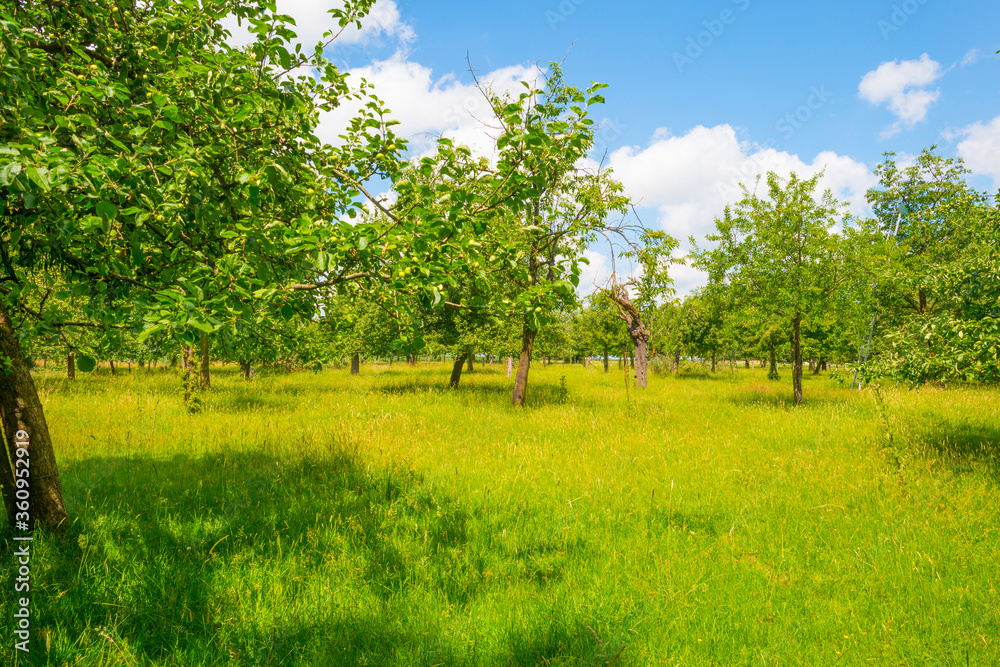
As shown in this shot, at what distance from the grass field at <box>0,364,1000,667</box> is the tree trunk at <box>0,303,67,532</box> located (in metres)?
0.39

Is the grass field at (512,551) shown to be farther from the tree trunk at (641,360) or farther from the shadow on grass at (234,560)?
the tree trunk at (641,360)

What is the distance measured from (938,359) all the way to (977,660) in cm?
559

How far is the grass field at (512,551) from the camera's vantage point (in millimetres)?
3395

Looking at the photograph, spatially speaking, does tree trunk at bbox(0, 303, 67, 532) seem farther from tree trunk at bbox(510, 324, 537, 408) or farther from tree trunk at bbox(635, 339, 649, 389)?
tree trunk at bbox(635, 339, 649, 389)

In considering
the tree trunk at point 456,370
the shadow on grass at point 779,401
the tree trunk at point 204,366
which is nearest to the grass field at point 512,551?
the shadow on grass at point 779,401

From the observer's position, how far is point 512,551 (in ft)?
15.6

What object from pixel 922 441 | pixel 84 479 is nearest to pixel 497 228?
pixel 84 479

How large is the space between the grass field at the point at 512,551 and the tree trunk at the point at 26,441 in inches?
15.3

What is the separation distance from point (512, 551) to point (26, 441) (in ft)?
16.2

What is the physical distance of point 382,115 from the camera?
4570 millimetres

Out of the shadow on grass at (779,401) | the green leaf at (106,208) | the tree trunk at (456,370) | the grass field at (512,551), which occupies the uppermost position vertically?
the green leaf at (106,208)

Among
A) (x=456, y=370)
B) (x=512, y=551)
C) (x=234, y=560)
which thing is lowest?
(x=512, y=551)

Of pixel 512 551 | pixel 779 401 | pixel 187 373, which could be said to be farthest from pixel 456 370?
pixel 512 551

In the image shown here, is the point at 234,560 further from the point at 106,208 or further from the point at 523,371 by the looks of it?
the point at 523,371
